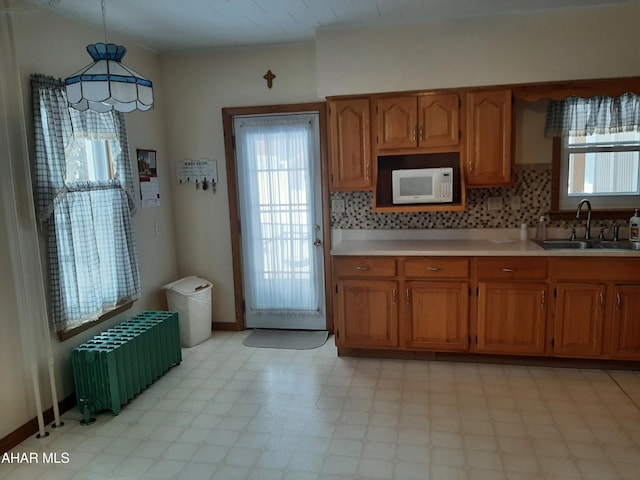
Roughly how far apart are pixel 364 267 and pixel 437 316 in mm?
653

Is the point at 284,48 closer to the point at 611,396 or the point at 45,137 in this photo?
the point at 45,137

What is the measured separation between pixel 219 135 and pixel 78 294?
1.86 metres

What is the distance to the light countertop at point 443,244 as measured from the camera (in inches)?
134

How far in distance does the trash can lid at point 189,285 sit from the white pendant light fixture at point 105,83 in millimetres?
2054

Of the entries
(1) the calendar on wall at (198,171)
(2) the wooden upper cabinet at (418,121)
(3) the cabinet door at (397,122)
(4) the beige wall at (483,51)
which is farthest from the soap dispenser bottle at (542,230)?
(1) the calendar on wall at (198,171)

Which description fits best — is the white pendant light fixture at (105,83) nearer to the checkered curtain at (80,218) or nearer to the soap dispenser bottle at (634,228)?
the checkered curtain at (80,218)

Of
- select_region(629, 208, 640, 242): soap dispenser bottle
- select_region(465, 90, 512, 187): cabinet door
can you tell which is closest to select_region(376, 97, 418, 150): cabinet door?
select_region(465, 90, 512, 187): cabinet door

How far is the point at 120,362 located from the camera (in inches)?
121

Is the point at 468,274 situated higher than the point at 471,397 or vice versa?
the point at 468,274

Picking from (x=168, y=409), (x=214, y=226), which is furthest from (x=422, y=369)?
(x=214, y=226)

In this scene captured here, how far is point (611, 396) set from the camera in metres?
3.08

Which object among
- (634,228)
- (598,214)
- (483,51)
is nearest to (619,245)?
(634,228)

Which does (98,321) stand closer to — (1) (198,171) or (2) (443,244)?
(1) (198,171)

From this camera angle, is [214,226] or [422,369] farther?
[214,226]
